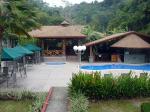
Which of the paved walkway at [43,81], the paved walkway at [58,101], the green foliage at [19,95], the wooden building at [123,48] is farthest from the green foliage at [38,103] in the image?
the wooden building at [123,48]

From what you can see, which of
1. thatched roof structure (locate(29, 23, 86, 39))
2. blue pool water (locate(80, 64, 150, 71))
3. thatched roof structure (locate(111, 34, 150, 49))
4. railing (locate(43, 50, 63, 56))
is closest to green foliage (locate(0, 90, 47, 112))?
blue pool water (locate(80, 64, 150, 71))

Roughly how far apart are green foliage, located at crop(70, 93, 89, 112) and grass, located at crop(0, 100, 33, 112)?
2579 mm

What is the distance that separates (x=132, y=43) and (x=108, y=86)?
Result: 20944 mm

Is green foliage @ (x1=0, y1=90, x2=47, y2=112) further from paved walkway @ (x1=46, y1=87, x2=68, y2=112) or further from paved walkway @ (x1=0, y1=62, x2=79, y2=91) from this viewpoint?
paved walkway @ (x1=0, y1=62, x2=79, y2=91)

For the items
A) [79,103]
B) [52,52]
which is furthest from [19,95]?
[52,52]

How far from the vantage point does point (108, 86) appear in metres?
19.3

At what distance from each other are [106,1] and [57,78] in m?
71.8

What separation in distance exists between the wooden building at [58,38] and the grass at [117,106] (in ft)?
84.6

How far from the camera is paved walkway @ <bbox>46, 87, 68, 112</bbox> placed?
17.5 metres

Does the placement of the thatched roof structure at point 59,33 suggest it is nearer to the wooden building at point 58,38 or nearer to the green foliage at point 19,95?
the wooden building at point 58,38

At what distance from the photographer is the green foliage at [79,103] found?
54.3ft

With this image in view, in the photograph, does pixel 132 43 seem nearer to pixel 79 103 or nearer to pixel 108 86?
pixel 108 86

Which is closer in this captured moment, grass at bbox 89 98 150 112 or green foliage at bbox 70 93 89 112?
green foliage at bbox 70 93 89 112

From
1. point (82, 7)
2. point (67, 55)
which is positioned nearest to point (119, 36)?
point (67, 55)
